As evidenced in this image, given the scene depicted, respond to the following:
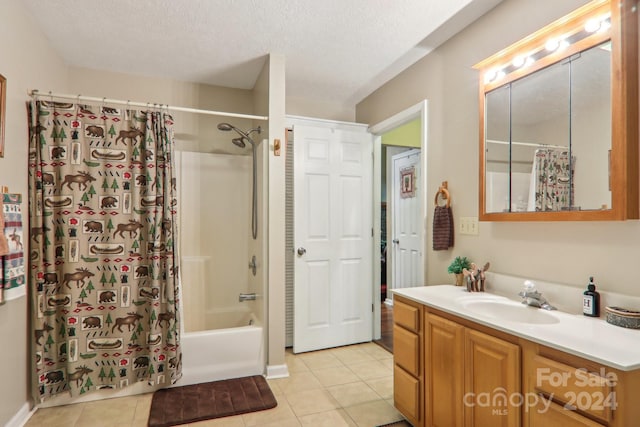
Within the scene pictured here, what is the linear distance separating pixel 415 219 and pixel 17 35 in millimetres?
4027

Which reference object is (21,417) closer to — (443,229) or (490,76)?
(443,229)

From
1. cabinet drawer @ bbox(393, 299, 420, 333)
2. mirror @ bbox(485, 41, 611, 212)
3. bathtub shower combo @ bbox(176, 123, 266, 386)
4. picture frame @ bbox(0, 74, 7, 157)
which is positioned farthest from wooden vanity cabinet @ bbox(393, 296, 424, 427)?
picture frame @ bbox(0, 74, 7, 157)

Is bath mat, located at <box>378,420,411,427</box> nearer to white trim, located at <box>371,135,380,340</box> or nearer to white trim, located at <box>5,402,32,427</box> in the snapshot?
white trim, located at <box>371,135,380,340</box>

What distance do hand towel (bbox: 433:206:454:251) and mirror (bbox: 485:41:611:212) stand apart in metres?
0.35

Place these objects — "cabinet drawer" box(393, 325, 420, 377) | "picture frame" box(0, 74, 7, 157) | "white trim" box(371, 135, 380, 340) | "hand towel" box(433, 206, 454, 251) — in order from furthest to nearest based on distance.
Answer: "white trim" box(371, 135, 380, 340)
"hand towel" box(433, 206, 454, 251)
"cabinet drawer" box(393, 325, 420, 377)
"picture frame" box(0, 74, 7, 157)

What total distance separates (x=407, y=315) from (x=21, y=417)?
2368 millimetres

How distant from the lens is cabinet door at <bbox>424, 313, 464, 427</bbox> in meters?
1.62

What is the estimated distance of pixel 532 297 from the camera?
171 centimetres

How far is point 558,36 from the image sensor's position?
66.8 inches

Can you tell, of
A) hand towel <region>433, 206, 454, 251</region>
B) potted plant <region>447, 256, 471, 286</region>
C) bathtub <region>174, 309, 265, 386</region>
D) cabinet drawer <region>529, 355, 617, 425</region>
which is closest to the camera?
cabinet drawer <region>529, 355, 617, 425</region>

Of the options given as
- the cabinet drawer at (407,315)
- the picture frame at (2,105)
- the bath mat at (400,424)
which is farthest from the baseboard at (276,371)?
the picture frame at (2,105)

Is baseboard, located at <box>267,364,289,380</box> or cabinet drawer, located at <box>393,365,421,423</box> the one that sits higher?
cabinet drawer, located at <box>393,365,421,423</box>

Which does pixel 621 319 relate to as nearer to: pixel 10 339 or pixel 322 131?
pixel 322 131

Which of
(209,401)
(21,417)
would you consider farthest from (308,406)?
(21,417)
